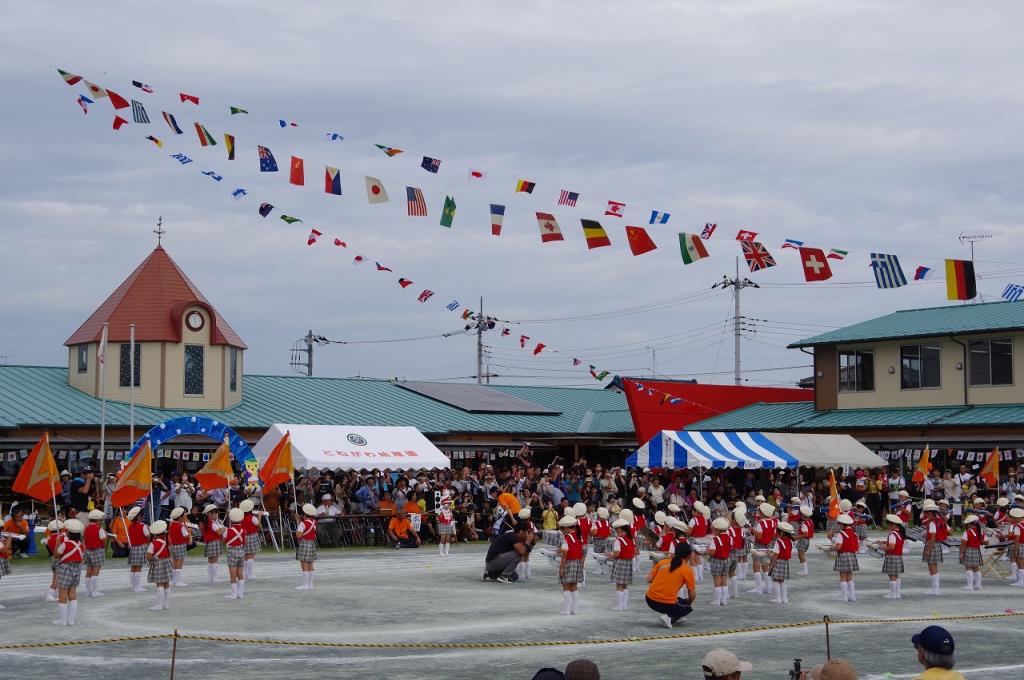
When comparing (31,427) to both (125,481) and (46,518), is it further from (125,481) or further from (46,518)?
(125,481)

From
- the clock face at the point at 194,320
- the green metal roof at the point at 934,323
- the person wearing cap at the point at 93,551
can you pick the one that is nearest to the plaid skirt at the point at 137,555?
the person wearing cap at the point at 93,551

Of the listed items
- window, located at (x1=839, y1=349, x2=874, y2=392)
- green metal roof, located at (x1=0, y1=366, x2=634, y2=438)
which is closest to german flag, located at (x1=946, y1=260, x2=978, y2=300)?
window, located at (x1=839, y1=349, x2=874, y2=392)

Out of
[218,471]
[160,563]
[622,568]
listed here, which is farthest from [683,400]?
[160,563]

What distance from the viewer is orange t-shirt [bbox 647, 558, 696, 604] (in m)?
17.9

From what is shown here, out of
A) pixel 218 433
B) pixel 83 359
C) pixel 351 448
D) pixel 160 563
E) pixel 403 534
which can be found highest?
pixel 83 359

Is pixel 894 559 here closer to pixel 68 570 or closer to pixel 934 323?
pixel 68 570

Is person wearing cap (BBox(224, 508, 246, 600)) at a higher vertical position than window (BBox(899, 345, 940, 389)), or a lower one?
lower

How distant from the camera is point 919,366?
4459 centimetres

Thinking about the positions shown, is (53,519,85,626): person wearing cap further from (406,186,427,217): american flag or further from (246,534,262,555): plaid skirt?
(406,186,427,217): american flag

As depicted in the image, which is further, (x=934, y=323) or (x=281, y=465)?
(x=934, y=323)

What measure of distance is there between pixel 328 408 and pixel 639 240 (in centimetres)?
2203

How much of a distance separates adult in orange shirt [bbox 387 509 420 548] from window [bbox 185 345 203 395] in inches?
478

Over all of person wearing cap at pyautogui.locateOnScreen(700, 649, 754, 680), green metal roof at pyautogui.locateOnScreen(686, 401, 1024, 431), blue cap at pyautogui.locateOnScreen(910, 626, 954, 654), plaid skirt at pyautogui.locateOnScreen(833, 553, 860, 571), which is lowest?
plaid skirt at pyautogui.locateOnScreen(833, 553, 860, 571)

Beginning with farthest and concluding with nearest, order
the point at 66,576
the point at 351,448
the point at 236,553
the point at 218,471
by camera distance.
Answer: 1. the point at 351,448
2. the point at 218,471
3. the point at 236,553
4. the point at 66,576
